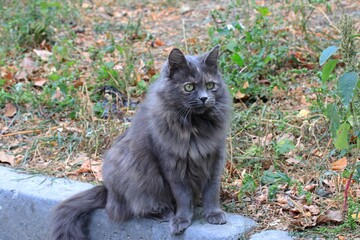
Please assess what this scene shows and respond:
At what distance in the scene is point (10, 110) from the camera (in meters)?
5.81

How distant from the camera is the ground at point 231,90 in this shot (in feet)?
13.6

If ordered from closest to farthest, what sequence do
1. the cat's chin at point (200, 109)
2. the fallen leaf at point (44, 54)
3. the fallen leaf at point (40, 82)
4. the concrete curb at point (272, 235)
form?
the concrete curb at point (272, 235), the cat's chin at point (200, 109), the fallen leaf at point (40, 82), the fallen leaf at point (44, 54)

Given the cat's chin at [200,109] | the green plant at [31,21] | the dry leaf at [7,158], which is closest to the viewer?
the cat's chin at [200,109]

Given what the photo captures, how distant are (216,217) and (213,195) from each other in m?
0.14

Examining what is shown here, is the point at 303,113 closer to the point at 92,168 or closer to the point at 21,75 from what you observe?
the point at 92,168

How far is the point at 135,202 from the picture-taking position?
4.00 m

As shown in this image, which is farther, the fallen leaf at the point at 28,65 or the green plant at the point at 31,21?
the green plant at the point at 31,21

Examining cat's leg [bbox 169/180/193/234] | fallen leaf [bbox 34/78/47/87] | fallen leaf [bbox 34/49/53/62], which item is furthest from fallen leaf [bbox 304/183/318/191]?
fallen leaf [bbox 34/49/53/62]

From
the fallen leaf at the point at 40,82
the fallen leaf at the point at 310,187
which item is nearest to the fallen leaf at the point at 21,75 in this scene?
the fallen leaf at the point at 40,82

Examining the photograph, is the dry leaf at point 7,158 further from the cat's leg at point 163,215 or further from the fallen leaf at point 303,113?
the fallen leaf at point 303,113

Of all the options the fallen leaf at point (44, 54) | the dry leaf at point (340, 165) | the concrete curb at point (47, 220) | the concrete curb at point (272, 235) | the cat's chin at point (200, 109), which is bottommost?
the concrete curb at point (47, 220)

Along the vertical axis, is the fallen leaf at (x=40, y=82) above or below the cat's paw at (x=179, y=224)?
above

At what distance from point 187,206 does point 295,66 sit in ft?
7.76

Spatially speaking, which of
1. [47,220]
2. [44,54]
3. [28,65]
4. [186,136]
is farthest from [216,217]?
[44,54]
